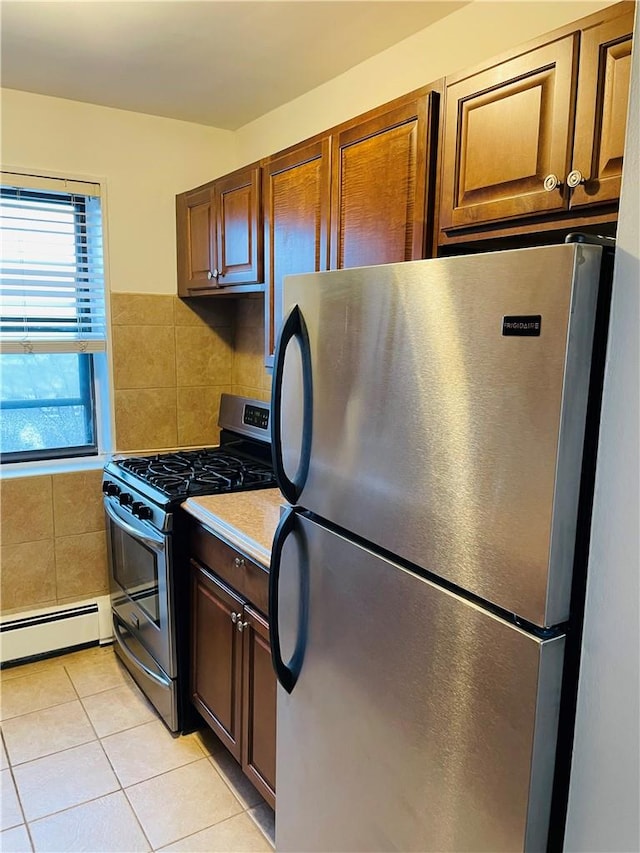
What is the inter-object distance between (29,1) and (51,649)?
2.58m

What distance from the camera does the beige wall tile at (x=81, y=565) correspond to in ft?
9.42

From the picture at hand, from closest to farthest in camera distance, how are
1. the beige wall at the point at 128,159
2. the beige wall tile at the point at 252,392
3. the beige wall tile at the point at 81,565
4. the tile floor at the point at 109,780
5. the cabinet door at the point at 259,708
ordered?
the cabinet door at the point at 259,708
the tile floor at the point at 109,780
the beige wall at the point at 128,159
the beige wall tile at the point at 81,565
the beige wall tile at the point at 252,392

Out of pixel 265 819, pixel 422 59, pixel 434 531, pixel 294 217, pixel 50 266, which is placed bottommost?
pixel 265 819

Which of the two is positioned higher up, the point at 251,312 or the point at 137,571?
the point at 251,312

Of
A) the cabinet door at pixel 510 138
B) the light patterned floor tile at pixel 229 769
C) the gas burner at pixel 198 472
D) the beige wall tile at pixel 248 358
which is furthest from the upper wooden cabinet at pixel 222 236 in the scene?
the light patterned floor tile at pixel 229 769

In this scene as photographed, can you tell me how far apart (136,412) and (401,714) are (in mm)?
2226

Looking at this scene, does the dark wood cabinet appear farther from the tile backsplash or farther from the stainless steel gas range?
the tile backsplash

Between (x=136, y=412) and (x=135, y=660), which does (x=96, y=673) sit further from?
(x=136, y=412)

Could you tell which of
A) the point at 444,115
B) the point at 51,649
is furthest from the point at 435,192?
the point at 51,649

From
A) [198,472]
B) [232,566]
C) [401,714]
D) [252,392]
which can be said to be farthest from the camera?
[252,392]

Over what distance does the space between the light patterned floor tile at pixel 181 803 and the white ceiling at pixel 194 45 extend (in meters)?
2.54

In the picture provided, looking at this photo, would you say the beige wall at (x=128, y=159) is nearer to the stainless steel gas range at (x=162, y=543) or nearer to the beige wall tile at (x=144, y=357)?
the beige wall tile at (x=144, y=357)

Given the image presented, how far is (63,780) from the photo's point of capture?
6.99ft

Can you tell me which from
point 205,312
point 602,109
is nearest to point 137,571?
point 205,312
